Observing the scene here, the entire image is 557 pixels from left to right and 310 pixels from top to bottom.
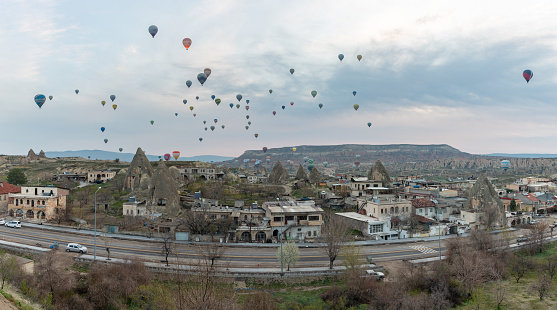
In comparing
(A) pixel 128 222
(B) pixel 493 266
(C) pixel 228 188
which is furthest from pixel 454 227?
(A) pixel 128 222

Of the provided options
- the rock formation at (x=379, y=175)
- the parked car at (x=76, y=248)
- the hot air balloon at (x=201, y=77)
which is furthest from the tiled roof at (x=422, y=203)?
the parked car at (x=76, y=248)

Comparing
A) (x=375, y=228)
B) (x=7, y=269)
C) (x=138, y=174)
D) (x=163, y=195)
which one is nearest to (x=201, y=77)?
(x=163, y=195)

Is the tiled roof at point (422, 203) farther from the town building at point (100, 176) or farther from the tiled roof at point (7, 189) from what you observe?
the town building at point (100, 176)

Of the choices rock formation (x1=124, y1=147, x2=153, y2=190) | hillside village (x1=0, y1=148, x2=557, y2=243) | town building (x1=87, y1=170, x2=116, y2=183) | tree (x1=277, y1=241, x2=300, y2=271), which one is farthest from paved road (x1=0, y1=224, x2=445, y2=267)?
town building (x1=87, y1=170, x2=116, y2=183)

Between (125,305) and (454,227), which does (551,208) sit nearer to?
(454,227)

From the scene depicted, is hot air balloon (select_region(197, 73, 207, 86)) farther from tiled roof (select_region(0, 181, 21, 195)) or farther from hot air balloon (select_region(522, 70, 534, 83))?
hot air balloon (select_region(522, 70, 534, 83))

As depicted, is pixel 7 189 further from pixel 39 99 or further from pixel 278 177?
pixel 278 177
